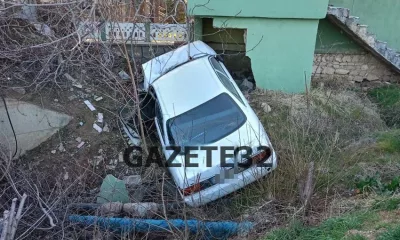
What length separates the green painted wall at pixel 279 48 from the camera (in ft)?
27.0

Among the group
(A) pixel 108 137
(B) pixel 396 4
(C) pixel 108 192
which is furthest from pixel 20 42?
(B) pixel 396 4

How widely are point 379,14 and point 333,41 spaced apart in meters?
1.51

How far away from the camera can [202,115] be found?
557 centimetres

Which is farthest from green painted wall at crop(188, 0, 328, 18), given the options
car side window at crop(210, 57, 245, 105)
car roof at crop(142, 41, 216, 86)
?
car side window at crop(210, 57, 245, 105)

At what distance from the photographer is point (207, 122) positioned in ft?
18.0

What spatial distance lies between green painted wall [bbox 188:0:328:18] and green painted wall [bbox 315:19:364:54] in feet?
6.80

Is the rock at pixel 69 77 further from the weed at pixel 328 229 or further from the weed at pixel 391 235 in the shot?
the weed at pixel 391 235

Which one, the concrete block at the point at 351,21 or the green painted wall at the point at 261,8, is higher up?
the green painted wall at the point at 261,8

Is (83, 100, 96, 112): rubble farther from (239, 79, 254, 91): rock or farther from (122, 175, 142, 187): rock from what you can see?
(239, 79, 254, 91): rock

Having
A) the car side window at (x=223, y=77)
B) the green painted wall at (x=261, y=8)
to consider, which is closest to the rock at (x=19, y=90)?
the car side window at (x=223, y=77)

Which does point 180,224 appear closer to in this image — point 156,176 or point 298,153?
point 156,176

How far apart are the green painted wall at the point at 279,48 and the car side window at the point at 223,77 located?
1.96 meters

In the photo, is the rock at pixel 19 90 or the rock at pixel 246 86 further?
the rock at pixel 246 86

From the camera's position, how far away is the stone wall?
1032 centimetres
